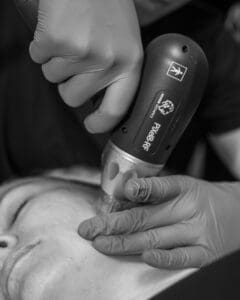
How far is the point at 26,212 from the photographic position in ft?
3.62

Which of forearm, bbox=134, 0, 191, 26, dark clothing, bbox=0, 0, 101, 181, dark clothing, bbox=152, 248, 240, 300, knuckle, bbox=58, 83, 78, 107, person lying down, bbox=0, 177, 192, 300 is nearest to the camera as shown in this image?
dark clothing, bbox=152, 248, 240, 300

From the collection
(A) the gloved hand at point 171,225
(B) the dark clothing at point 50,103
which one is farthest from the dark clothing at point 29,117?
(A) the gloved hand at point 171,225

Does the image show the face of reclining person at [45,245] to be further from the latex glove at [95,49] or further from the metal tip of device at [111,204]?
the latex glove at [95,49]

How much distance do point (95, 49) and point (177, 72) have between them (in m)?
0.17

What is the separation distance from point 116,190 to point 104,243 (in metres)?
0.11

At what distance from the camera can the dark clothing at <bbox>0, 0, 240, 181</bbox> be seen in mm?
1456

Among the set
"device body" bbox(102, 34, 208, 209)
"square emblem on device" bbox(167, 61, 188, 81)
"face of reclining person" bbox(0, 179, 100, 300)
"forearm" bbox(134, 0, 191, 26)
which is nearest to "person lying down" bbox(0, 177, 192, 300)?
"face of reclining person" bbox(0, 179, 100, 300)

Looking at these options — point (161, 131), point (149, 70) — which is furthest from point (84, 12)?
point (161, 131)

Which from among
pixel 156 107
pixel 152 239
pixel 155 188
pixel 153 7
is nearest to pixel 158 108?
pixel 156 107

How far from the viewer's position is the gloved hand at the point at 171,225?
39.8 inches

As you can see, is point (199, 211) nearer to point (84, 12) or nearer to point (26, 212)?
point (26, 212)

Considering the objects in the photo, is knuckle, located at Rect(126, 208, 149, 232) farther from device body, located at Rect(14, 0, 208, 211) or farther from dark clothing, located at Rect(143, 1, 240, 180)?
dark clothing, located at Rect(143, 1, 240, 180)

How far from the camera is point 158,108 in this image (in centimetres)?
101

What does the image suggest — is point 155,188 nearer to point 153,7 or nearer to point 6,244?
point 6,244
